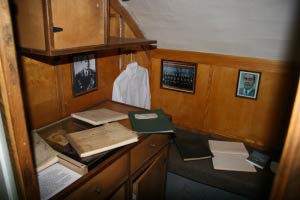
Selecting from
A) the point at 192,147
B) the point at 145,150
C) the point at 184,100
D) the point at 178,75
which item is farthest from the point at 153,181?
the point at 178,75

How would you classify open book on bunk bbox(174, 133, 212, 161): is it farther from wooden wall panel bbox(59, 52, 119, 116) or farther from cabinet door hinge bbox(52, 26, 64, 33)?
cabinet door hinge bbox(52, 26, 64, 33)

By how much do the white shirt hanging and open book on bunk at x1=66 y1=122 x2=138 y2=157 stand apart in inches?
24.4

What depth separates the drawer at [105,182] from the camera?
2.88ft

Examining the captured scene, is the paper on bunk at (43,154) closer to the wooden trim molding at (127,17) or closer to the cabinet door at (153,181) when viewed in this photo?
the cabinet door at (153,181)

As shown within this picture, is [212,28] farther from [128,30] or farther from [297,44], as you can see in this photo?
[128,30]

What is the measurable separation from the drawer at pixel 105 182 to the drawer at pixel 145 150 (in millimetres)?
57

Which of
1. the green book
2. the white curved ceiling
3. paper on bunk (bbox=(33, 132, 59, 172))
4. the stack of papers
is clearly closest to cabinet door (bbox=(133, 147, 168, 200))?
the green book

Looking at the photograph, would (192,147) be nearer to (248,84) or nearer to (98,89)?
(248,84)

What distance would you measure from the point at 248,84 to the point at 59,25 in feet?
4.48

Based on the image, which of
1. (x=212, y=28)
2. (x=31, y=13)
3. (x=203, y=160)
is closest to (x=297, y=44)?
(x=212, y=28)

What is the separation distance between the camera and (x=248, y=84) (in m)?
1.71

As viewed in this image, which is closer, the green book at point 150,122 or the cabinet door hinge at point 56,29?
the cabinet door hinge at point 56,29

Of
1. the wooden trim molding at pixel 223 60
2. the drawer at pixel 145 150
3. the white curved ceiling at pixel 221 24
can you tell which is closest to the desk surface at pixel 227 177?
the drawer at pixel 145 150

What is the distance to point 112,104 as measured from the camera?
1.60 meters
